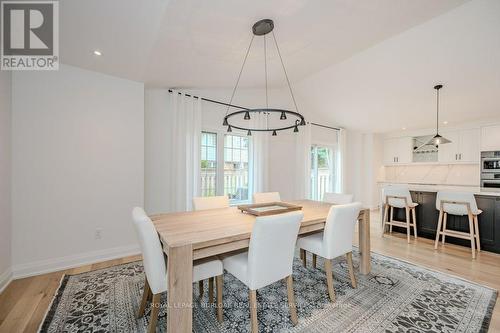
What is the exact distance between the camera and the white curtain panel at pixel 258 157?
4383mm

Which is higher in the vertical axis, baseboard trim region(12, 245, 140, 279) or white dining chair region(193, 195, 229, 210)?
white dining chair region(193, 195, 229, 210)

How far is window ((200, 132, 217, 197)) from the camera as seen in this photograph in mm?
3918

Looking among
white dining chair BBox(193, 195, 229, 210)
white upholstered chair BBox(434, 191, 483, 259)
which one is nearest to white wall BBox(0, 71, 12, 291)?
white dining chair BBox(193, 195, 229, 210)

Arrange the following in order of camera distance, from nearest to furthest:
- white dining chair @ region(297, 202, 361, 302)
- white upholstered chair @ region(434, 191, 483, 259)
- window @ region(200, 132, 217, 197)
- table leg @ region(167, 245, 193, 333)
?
table leg @ region(167, 245, 193, 333) → white dining chair @ region(297, 202, 361, 302) → white upholstered chair @ region(434, 191, 483, 259) → window @ region(200, 132, 217, 197)

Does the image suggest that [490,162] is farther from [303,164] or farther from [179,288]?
[179,288]

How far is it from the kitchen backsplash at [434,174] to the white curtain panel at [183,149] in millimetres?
5736

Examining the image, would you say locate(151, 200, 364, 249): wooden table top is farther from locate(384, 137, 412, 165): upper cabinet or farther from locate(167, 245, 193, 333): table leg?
locate(384, 137, 412, 165): upper cabinet

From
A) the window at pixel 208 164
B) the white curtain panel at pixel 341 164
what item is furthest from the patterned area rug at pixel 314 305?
the white curtain panel at pixel 341 164

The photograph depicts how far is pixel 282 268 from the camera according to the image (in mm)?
1716

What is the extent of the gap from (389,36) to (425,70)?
1035mm

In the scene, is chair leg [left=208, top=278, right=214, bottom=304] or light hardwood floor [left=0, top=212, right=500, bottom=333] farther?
chair leg [left=208, top=278, right=214, bottom=304]

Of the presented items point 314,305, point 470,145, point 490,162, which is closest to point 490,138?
point 470,145

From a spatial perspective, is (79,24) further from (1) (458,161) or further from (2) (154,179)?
(1) (458,161)

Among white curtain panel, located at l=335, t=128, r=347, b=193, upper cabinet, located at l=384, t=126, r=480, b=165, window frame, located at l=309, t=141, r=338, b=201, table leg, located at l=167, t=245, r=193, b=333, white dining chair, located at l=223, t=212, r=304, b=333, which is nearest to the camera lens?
table leg, located at l=167, t=245, r=193, b=333
